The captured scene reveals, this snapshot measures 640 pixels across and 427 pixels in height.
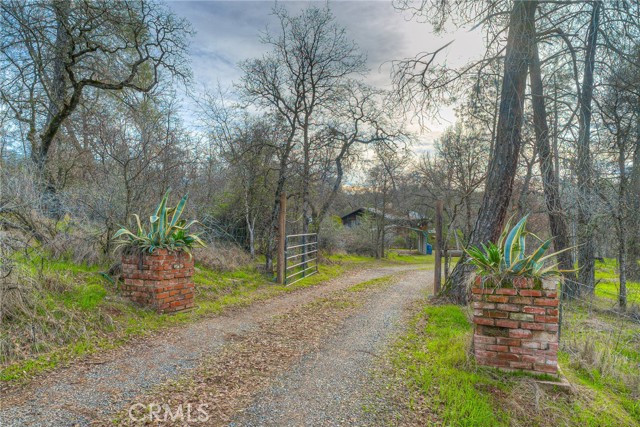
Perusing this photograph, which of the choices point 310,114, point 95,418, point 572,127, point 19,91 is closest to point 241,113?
point 310,114

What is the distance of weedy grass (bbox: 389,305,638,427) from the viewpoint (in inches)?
99.5

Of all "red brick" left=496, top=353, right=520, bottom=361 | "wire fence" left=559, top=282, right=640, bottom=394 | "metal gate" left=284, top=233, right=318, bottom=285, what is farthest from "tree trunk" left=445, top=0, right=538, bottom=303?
"metal gate" left=284, top=233, right=318, bottom=285

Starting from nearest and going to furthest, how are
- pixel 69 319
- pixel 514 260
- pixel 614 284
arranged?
pixel 514 260
pixel 69 319
pixel 614 284

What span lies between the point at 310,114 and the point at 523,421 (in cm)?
969

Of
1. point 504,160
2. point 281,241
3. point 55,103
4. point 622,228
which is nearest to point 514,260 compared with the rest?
point 504,160

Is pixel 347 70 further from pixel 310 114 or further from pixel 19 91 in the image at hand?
pixel 19 91

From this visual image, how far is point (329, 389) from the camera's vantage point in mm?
2873

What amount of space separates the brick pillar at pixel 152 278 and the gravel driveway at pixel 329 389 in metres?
2.33

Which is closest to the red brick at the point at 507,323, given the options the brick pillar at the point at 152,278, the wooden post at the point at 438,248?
the brick pillar at the point at 152,278

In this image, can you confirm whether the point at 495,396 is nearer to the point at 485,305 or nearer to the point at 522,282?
the point at 485,305

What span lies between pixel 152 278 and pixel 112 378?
185cm

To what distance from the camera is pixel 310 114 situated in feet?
35.5

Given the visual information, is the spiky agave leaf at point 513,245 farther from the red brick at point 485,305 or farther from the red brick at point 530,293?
the red brick at point 485,305

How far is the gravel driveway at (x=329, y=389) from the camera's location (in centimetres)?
242
